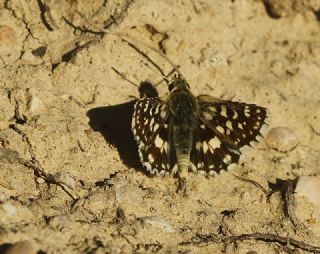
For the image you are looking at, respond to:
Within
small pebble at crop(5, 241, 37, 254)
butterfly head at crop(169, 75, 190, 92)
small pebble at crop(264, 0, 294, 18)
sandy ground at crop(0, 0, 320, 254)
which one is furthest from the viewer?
small pebble at crop(264, 0, 294, 18)

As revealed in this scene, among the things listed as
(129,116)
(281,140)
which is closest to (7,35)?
(129,116)

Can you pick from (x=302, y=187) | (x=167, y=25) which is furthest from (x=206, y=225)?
(x=167, y=25)

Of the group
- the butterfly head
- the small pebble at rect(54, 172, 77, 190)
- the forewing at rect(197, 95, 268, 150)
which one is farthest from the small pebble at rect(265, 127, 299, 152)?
the small pebble at rect(54, 172, 77, 190)

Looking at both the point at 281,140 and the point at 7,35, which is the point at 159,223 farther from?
the point at 7,35

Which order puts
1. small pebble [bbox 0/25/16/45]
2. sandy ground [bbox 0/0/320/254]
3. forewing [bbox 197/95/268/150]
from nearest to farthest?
sandy ground [bbox 0/0/320/254] → forewing [bbox 197/95/268/150] → small pebble [bbox 0/25/16/45]

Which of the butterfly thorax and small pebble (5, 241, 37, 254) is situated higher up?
the butterfly thorax

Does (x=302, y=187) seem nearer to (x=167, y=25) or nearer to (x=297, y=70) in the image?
(x=297, y=70)

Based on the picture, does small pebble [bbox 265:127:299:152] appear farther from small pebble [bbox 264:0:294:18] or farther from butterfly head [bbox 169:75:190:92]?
small pebble [bbox 264:0:294:18]
